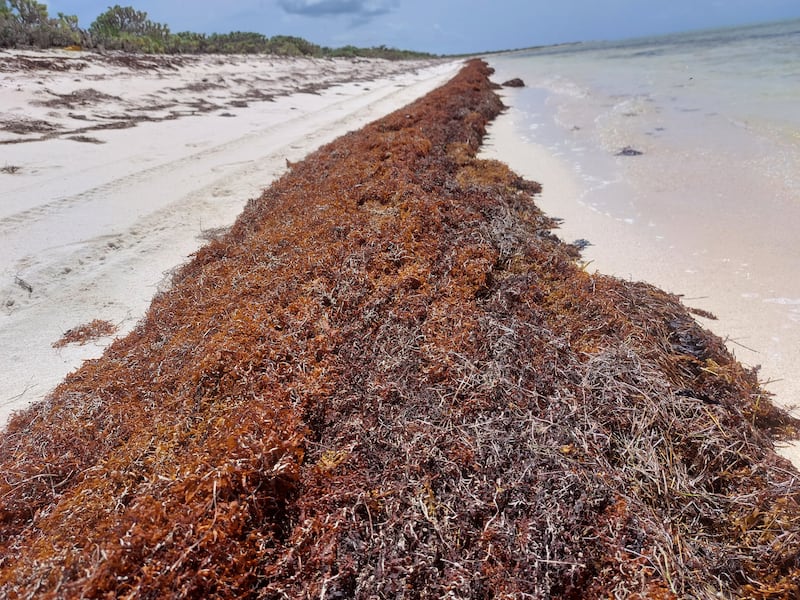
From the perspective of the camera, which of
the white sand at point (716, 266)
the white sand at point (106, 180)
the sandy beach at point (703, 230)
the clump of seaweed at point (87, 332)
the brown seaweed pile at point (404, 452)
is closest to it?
the brown seaweed pile at point (404, 452)

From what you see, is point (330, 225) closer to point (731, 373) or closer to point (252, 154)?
point (731, 373)

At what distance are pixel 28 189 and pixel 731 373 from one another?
8.05 m

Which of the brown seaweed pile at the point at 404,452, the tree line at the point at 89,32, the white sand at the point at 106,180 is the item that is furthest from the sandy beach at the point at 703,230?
the tree line at the point at 89,32

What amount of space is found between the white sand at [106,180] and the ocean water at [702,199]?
4607 millimetres

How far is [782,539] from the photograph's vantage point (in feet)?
5.13

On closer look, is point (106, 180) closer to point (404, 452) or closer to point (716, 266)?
point (404, 452)

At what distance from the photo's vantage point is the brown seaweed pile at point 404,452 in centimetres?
148

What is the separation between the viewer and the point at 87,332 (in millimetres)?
3508

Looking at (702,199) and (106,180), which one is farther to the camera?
(106,180)

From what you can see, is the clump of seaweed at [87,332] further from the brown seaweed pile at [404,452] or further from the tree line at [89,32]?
the tree line at [89,32]

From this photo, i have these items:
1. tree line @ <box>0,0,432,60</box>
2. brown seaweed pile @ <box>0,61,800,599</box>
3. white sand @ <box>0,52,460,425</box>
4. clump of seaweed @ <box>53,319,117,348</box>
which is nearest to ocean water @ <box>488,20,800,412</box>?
brown seaweed pile @ <box>0,61,800,599</box>

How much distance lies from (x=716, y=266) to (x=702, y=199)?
2.18 metres

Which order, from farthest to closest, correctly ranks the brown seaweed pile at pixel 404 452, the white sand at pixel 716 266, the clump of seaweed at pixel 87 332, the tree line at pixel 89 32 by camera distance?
the tree line at pixel 89 32 < the clump of seaweed at pixel 87 332 < the white sand at pixel 716 266 < the brown seaweed pile at pixel 404 452

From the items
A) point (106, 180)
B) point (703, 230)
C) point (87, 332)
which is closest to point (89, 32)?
point (106, 180)
